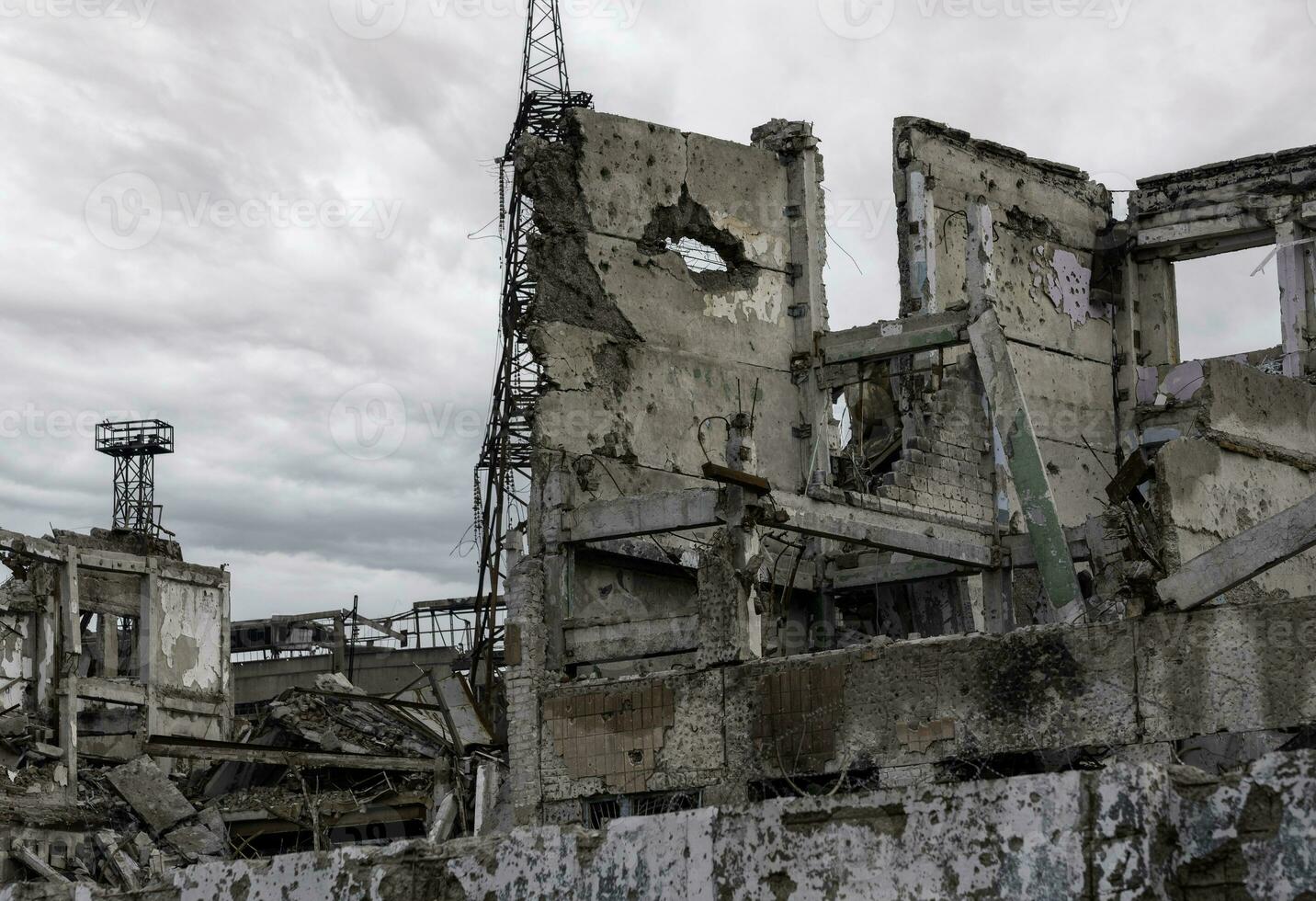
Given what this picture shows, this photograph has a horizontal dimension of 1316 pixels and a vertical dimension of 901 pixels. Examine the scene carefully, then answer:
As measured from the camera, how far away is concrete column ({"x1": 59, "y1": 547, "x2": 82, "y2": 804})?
16812mm

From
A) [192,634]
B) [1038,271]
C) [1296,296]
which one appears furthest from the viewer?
[192,634]

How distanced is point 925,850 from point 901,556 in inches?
499

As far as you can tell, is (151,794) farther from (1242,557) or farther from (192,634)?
(1242,557)

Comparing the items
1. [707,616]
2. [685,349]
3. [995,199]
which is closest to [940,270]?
[995,199]

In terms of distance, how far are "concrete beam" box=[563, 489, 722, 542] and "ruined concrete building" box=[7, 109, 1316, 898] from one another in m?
0.03

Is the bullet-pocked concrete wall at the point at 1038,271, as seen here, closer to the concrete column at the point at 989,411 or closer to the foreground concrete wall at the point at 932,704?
the concrete column at the point at 989,411

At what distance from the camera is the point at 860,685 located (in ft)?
32.6

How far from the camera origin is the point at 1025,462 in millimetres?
13766

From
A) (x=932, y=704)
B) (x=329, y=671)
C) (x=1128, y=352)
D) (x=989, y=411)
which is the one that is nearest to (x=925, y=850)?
(x=932, y=704)

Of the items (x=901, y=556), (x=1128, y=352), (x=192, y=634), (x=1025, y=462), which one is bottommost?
(x=192, y=634)

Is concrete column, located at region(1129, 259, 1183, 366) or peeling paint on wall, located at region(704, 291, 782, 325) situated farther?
concrete column, located at region(1129, 259, 1183, 366)

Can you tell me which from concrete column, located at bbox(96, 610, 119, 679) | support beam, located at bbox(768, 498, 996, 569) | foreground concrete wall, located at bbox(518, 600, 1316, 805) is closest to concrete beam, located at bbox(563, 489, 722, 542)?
support beam, located at bbox(768, 498, 996, 569)

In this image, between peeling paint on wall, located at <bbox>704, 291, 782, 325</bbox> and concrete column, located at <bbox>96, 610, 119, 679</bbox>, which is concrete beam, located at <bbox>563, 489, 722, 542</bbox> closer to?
peeling paint on wall, located at <bbox>704, 291, 782, 325</bbox>

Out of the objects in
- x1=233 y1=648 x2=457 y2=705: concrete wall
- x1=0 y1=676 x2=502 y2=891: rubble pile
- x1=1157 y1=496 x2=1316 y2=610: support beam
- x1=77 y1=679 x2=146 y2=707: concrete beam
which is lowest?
x1=0 y1=676 x2=502 y2=891: rubble pile
